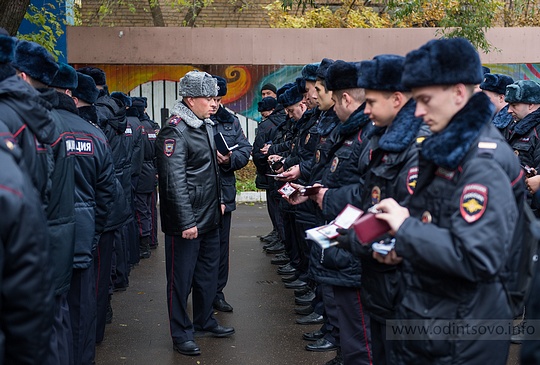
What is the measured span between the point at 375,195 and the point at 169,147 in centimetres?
269

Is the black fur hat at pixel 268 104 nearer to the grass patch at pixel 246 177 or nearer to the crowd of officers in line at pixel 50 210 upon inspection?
the crowd of officers in line at pixel 50 210

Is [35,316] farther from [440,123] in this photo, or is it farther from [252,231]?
[252,231]

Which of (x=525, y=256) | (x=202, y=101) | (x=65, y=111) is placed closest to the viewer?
(x=525, y=256)

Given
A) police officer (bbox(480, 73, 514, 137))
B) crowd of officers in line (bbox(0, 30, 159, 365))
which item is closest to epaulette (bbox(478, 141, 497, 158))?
crowd of officers in line (bbox(0, 30, 159, 365))

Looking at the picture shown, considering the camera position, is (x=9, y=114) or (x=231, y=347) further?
(x=231, y=347)

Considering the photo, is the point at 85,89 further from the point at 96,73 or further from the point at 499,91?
the point at 499,91

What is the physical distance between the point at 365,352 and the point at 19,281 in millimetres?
2892

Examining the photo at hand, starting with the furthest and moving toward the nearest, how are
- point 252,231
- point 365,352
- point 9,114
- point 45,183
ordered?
point 252,231 → point 365,352 → point 45,183 → point 9,114

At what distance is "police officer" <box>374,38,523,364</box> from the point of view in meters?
3.02

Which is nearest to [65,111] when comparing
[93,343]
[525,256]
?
[93,343]

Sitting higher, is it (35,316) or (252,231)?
(35,316)

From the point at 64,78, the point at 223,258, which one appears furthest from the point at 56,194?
the point at 223,258

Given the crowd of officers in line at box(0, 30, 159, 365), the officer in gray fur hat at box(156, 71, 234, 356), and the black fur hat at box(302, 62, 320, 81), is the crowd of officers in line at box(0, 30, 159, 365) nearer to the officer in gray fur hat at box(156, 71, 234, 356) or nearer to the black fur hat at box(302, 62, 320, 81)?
the officer in gray fur hat at box(156, 71, 234, 356)

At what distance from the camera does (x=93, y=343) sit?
570 cm
